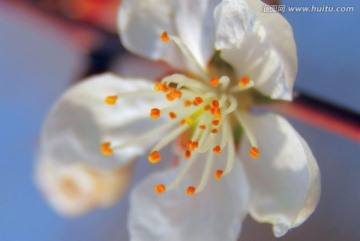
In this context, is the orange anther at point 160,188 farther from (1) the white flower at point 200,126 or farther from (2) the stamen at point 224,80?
(2) the stamen at point 224,80

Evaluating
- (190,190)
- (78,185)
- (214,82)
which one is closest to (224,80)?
(214,82)

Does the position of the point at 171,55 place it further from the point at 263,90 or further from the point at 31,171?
the point at 31,171

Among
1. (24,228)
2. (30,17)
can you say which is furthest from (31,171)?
(30,17)

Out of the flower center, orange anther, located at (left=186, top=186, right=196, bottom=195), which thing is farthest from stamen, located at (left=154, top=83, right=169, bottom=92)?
orange anther, located at (left=186, top=186, right=196, bottom=195)

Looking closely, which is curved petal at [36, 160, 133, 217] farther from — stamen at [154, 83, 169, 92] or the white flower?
stamen at [154, 83, 169, 92]

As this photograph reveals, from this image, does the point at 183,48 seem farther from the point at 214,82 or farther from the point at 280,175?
the point at 280,175

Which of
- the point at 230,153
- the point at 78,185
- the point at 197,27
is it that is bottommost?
the point at 78,185

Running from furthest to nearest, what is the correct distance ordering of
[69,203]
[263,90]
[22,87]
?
[22,87], [69,203], [263,90]
